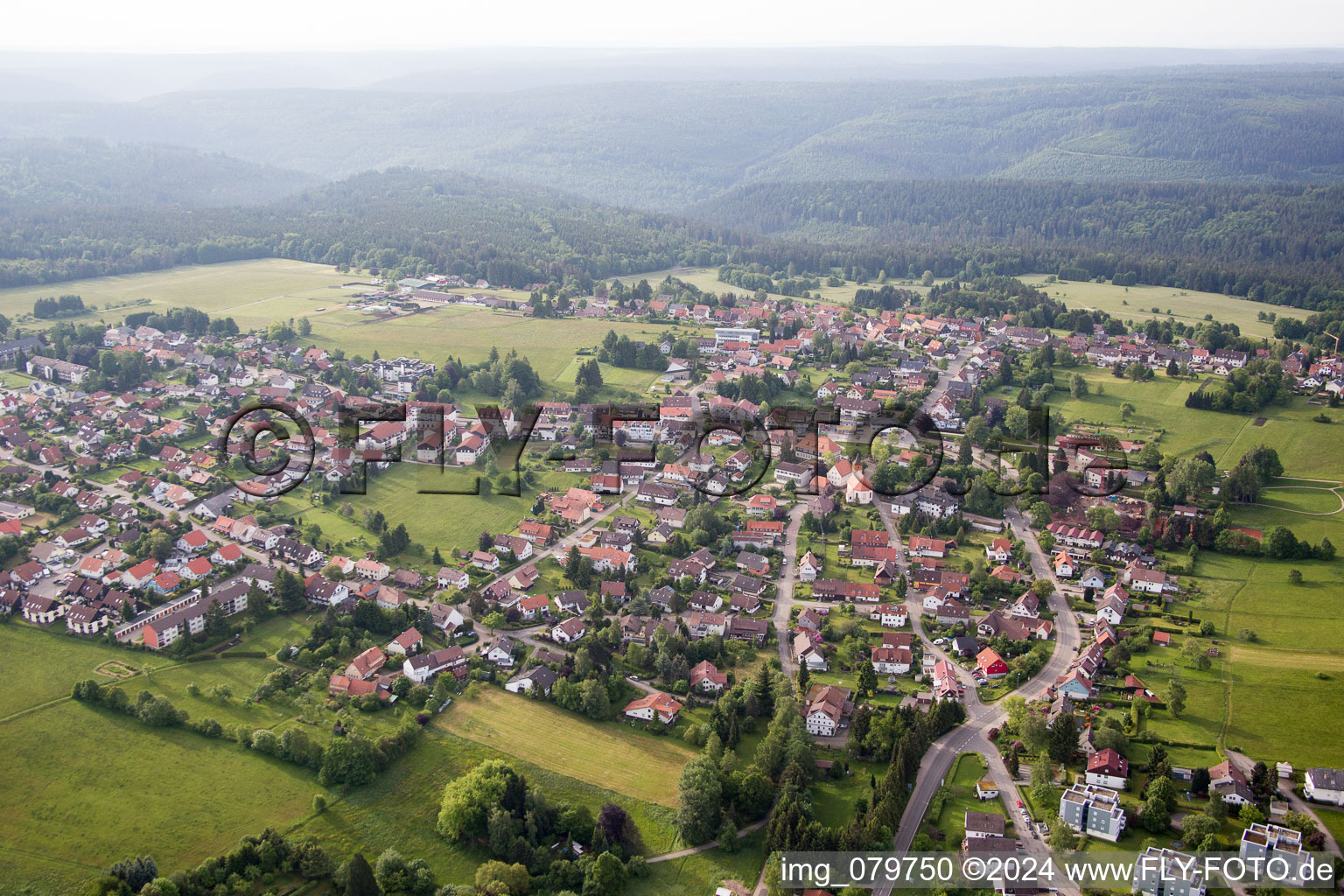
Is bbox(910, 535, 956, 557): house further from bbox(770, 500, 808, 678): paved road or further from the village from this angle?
bbox(770, 500, 808, 678): paved road

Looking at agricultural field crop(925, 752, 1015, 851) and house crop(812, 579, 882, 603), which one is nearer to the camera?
agricultural field crop(925, 752, 1015, 851)

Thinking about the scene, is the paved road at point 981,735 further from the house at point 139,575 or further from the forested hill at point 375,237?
the forested hill at point 375,237

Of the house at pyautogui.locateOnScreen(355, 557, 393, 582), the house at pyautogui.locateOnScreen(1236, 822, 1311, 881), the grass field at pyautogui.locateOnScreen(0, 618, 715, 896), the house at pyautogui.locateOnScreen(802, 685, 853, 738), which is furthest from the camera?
the house at pyautogui.locateOnScreen(355, 557, 393, 582)

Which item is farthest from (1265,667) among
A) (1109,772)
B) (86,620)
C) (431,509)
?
(86,620)

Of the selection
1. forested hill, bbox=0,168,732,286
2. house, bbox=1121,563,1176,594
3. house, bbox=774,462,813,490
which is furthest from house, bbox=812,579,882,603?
forested hill, bbox=0,168,732,286

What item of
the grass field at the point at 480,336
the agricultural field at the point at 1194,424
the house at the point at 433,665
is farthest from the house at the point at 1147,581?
the grass field at the point at 480,336

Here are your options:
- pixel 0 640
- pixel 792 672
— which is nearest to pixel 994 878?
pixel 792 672

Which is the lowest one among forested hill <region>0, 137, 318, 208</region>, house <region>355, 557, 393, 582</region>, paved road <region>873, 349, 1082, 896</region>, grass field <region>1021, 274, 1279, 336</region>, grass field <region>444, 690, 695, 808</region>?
grass field <region>444, 690, 695, 808</region>
